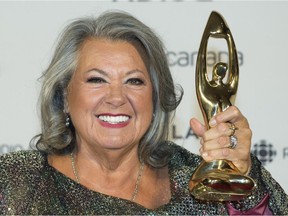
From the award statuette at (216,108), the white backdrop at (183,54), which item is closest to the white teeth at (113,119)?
the award statuette at (216,108)

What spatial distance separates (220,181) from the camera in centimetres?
167

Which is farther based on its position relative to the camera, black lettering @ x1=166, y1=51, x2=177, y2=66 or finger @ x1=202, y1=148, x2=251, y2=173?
Result: black lettering @ x1=166, y1=51, x2=177, y2=66

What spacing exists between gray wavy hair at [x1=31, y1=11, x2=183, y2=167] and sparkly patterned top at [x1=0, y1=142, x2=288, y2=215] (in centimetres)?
9

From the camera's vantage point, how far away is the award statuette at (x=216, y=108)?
5.52ft

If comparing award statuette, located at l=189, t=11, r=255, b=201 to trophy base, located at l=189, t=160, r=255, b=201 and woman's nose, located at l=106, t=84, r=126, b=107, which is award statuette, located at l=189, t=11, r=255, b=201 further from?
woman's nose, located at l=106, t=84, r=126, b=107

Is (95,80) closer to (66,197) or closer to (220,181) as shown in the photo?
(66,197)

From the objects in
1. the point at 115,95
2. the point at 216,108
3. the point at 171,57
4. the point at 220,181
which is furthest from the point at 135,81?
the point at 171,57

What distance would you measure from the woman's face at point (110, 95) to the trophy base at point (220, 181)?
282 mm

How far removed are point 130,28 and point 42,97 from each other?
11.5 inches

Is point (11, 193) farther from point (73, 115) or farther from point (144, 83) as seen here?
point (144, 83)

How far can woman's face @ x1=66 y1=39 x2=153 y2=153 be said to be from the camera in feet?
6.22

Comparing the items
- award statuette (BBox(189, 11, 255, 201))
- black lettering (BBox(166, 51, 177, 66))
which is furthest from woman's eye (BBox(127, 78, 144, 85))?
black lettering (BBox(166, 51, 177, 66))

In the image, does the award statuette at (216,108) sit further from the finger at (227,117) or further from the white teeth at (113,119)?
the white teeth at (113,119)

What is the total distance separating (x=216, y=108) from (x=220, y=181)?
0.17m
